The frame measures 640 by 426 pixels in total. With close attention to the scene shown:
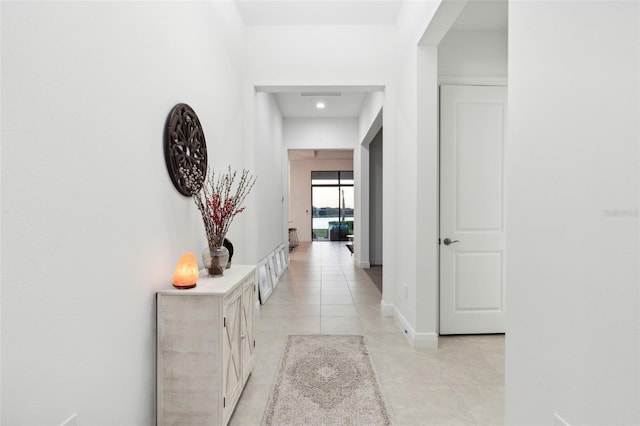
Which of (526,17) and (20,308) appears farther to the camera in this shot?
(526,17)

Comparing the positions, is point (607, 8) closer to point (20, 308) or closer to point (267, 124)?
point (20, 308)

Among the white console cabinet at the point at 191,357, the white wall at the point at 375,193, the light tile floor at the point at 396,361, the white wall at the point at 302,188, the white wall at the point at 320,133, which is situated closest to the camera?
the white console cabinet at the point at 191,357

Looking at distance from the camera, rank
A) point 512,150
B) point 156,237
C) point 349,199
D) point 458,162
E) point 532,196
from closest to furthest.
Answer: point 532,196
point 512,150
point 156,237
point 458,162
point 349,199

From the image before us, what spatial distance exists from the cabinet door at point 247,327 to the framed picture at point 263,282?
167 cm

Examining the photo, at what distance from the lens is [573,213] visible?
1070 mm

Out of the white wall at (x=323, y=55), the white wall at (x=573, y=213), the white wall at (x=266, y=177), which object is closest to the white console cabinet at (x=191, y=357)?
the white wall at (x=573, y=213)

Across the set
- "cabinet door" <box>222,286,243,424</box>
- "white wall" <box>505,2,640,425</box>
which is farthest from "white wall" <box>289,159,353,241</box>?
"white wall" <box>505,2,640,425</box>

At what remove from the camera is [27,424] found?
0.95 meters

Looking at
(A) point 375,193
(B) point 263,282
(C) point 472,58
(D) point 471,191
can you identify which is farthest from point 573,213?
(A) point 375,193

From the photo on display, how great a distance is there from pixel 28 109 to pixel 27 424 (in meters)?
0.96

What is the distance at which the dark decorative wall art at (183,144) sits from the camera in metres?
1.80

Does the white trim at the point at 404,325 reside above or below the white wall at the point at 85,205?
below

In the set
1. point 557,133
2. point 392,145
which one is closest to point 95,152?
point 557,133

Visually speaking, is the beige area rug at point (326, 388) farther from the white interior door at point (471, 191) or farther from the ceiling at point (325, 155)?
the ceiling at point (325, 155)
